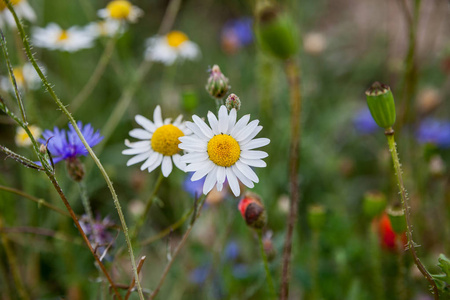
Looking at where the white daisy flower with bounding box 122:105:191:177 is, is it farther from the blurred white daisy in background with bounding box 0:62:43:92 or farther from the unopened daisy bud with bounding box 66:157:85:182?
the blurred white daisy in background with bounding box 0:62:43:92

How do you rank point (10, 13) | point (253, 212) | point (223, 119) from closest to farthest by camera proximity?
point (223, 119) → point (253, 212) → point (10, 13)

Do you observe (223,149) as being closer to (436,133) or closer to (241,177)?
(241,177)

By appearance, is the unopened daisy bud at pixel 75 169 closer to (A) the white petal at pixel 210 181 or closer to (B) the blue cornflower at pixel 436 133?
(A) the white petal at pixel 210 181

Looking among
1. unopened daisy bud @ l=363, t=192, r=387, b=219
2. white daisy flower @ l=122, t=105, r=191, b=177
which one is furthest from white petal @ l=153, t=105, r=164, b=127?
unopened daisy bud @ l=363, t=192, r=387, b=219

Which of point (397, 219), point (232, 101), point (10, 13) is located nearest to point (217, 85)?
point (232, 101)

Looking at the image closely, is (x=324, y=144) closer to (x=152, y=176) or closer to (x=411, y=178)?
(x=411, y=178)
